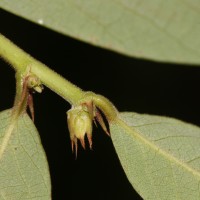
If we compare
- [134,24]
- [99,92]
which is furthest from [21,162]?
[99,92]

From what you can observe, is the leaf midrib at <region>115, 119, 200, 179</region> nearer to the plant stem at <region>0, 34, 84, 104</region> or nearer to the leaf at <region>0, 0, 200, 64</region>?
the plant stem at <region>0, 34, 84, 104</region>

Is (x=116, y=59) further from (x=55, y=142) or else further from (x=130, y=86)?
(x=55, y=142)

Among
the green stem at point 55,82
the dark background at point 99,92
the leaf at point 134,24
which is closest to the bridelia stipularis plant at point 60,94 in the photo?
the green stem at point 55,82

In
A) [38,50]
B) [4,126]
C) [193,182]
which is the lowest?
[193,182]

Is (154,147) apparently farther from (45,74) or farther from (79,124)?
(45,74)

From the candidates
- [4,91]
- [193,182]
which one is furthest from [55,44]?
[193,182]
